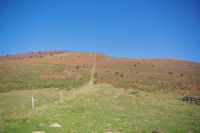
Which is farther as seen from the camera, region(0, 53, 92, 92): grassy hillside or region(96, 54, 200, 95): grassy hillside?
region(96, 54, 200, 95): grassy hillside

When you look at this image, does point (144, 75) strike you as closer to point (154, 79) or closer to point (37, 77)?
point (154, 79)

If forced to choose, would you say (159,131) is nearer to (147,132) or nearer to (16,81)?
(147,132)

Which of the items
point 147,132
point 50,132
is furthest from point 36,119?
point 147,132

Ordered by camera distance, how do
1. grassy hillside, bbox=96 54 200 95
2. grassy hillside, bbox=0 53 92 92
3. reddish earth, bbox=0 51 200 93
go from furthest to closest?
reddish earth, bbox=0 51 200 93, grassy hillside, bbox=96 54 200 95, grassy hillside, bbox=0 53 92 92

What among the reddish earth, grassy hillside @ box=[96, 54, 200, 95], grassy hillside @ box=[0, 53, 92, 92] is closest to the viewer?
grassy hillside @ box=[0, 53, 92, 92]

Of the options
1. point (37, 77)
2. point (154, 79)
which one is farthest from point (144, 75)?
point (37, 77)

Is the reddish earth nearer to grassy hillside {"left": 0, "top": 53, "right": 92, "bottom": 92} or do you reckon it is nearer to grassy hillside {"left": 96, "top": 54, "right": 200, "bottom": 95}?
grassy hillside {"left": 96, "top": 54, "right": 200, "bottom": 95}

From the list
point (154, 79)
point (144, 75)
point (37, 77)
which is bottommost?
point (154, 79)

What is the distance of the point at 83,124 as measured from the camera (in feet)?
34.6

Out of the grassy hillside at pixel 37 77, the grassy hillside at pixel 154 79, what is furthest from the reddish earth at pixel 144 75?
the grassy hillside at pixel 37 77

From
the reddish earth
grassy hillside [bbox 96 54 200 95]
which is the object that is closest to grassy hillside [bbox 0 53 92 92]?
the reddish earth

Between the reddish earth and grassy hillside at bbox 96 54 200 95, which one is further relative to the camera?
the reddish earth

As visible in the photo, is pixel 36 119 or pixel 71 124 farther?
pixel 36 119

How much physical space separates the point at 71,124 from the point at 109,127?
326 cm
